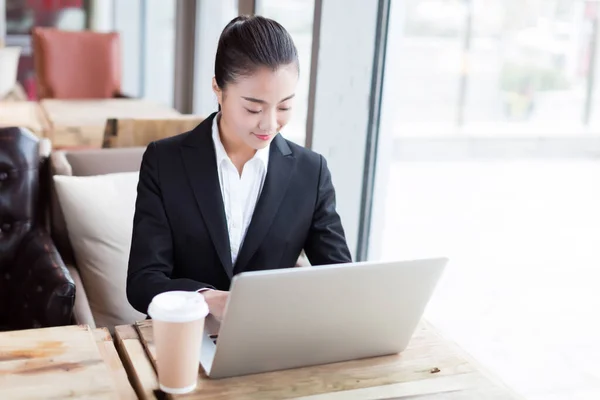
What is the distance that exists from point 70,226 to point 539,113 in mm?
2834

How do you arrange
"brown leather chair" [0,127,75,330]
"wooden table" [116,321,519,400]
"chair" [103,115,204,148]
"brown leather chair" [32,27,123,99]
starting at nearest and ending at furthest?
"wooden table" [116,321,519,400] → "brown leather chair" [0,127,75,330] → "chair" [103,115,204,148] → "brown leather chair" [32,27,123,99]

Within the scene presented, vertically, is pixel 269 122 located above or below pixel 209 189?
above

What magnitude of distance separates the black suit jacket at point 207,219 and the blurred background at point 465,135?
0.45 metres

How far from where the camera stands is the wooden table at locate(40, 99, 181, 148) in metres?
3.23

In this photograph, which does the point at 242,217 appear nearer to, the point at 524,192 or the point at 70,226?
the point at 70,226

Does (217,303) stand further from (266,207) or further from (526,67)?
(526,67)

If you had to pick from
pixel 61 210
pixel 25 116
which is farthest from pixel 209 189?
pixel 25 116

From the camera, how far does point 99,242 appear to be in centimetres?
212

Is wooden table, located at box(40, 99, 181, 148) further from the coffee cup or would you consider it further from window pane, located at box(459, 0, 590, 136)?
the coffee cup

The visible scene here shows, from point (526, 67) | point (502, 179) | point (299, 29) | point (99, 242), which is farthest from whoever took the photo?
point (502, 179)

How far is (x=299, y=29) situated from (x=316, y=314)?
1999 mm

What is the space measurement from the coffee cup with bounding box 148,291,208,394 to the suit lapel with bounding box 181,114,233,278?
0.44 m

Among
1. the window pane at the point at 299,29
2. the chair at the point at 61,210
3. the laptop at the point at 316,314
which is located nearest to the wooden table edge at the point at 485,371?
the laptop at the point at 316,314

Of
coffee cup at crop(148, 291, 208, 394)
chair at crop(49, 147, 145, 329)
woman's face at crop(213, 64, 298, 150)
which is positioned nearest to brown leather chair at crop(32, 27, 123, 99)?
chair at crop(49, 147, 145, 329)
